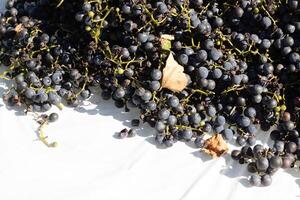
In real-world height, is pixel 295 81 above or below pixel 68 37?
above

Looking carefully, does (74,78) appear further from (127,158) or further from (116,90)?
(127,158)

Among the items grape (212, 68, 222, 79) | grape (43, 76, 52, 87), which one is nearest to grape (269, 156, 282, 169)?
grape (212, 68, 222, 79)

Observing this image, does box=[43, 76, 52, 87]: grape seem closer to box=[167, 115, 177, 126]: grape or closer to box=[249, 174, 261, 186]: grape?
box=[167, 115, 177, 126]: grape

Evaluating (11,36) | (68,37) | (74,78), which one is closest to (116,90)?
(74,78)

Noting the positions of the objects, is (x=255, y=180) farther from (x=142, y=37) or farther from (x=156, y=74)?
(x=142, y=37)

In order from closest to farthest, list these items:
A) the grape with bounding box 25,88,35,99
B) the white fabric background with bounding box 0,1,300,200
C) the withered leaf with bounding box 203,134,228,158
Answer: the white fabric background with bounding box 0,1,300,200, the withered leaf with bounding box 203,134,228,158, the grape with bounding box 25,88,35,99

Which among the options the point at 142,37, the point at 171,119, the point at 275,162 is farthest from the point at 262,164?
the point at 142,37

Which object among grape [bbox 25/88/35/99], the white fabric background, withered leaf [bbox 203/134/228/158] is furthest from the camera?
grape [bbox 25/88/35/99]
